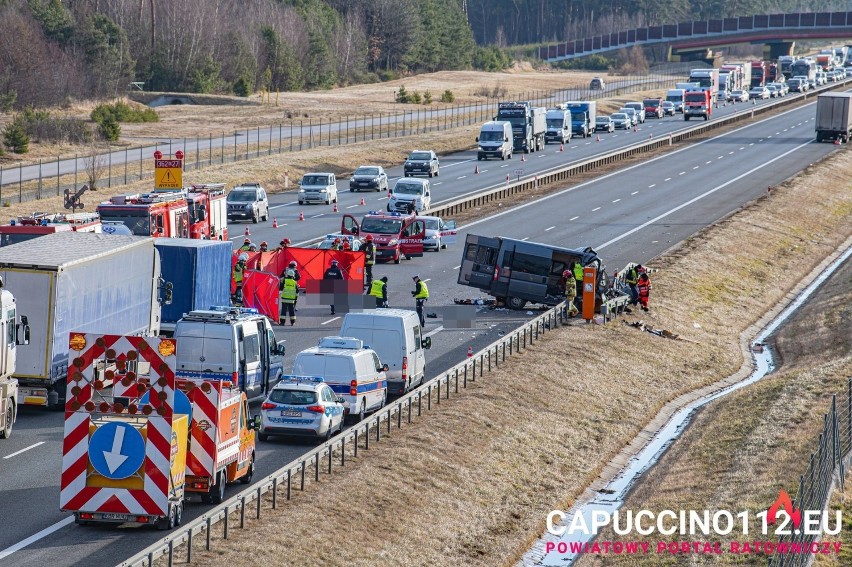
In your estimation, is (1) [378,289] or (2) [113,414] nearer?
(2) [113,414]

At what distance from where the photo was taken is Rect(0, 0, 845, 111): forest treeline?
116562 mm

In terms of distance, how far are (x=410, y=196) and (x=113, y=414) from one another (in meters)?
44.7

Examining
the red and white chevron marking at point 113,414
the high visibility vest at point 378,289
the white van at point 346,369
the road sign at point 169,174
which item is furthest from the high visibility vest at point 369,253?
the red and white chevron marking at point 113,414

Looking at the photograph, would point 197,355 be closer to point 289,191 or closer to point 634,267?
point 634,267

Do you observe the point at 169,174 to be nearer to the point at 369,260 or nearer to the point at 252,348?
the point at 369,260

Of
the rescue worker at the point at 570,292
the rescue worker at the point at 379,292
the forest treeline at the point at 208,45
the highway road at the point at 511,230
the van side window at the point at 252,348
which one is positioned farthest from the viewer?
the forest treeline at the point at 208,45

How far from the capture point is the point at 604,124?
12250 cm

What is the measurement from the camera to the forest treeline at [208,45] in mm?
116562

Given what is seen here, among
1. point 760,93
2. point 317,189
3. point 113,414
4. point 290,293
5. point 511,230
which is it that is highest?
point 760,93

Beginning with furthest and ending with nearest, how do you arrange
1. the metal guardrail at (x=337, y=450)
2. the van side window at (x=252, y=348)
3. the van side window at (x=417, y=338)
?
the van side window at (x=417, y=338)
the van side window at (x=252, y=348)
the metal guardrail at (x=337, y=450)

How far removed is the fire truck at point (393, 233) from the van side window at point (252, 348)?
74.1 feet

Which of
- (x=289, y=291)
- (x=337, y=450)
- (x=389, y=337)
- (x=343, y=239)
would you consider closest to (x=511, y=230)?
(x=343, y=239)

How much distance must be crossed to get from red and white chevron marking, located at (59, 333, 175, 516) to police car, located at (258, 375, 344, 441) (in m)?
6.15

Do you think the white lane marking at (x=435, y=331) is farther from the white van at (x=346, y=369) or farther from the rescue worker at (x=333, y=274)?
the white van at (x=346, y=369)
